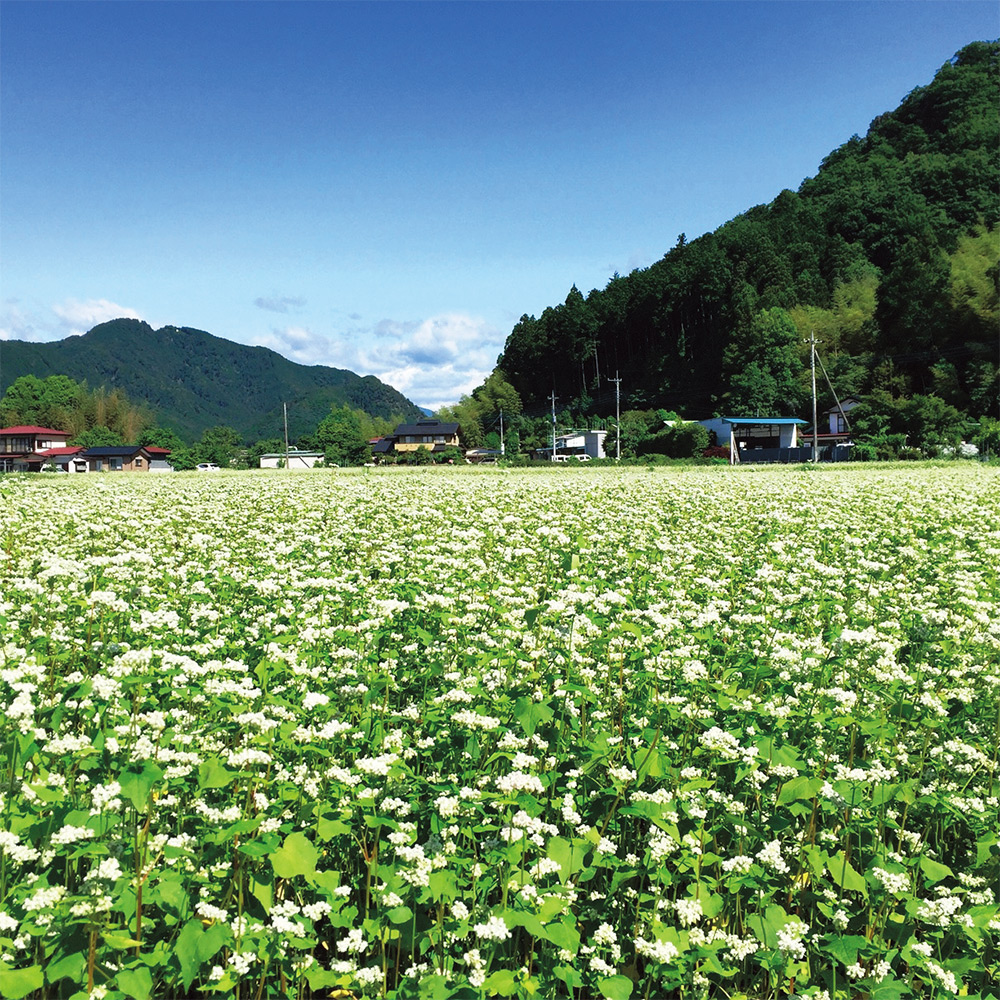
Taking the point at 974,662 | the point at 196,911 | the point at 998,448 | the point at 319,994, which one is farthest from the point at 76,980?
the point at 998,448

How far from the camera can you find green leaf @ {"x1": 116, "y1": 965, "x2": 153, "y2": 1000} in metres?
2.12

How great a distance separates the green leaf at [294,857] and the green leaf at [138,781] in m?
0.51

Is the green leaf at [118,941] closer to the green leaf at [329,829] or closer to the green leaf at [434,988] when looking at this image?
the green leaf at [329,829]

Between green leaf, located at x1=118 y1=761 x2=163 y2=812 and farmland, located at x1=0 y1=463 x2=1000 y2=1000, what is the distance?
1cm

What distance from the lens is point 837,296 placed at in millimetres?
88375

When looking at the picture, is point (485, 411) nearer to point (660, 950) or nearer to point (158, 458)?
point (158, 458)


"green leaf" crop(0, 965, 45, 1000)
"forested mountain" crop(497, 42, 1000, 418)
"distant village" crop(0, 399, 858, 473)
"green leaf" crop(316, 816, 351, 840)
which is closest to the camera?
"green leaf" crop(0, 965, 45, 1000)

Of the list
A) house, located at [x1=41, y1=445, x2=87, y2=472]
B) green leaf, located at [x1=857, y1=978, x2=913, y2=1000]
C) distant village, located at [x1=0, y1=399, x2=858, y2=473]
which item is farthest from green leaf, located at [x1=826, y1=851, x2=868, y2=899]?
house, located at [x1=41, y1=445, x2=87, y2=472]

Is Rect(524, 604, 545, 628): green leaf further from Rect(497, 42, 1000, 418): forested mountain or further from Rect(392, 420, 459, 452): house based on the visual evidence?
Rect(392, 420, 459, 452): house

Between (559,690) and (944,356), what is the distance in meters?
78.2

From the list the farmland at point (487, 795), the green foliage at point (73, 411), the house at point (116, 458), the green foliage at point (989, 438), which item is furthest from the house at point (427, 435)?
the farmland at point (487, 795)

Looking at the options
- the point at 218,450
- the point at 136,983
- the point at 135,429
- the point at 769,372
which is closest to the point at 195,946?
the point at 136,983

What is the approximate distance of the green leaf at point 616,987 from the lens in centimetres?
235

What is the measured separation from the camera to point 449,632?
4957mm
